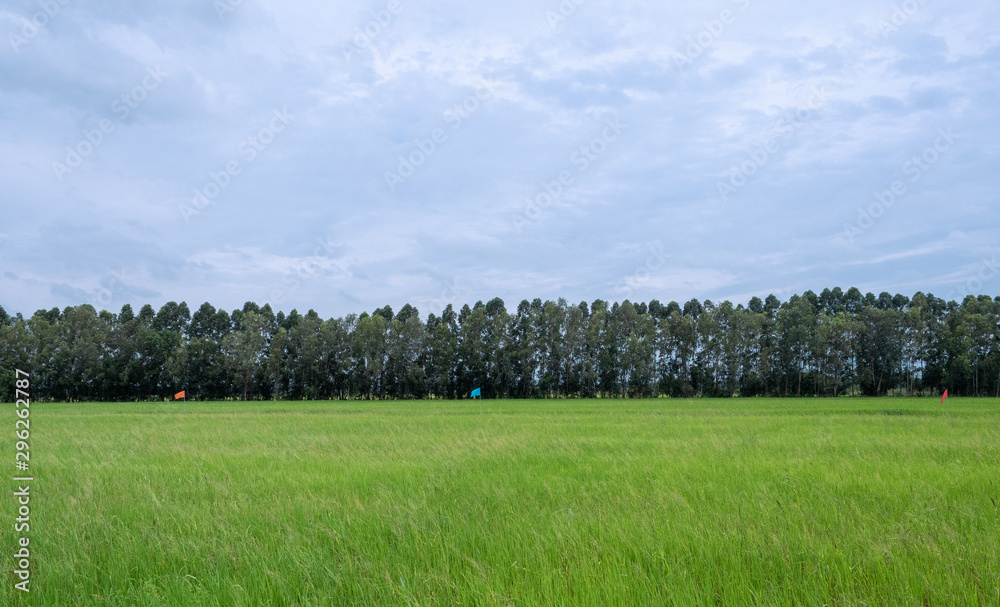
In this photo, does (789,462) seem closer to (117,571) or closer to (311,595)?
(311,595)

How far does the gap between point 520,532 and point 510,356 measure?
8410cm

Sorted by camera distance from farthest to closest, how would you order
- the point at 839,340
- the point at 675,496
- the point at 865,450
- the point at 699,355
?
the point at 699,355, the point at 839,340, the point at 865,450, the point at 675,496

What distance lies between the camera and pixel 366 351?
8856 centimetres

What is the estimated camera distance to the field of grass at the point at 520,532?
4.11 metres

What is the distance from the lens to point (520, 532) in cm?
543

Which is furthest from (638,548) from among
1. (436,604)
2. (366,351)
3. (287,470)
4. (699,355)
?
(699,355)

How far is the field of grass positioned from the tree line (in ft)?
259

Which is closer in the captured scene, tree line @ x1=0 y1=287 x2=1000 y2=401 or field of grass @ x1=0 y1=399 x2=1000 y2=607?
field of grass @ x1=0 y1=399 x2=1000 y2=607

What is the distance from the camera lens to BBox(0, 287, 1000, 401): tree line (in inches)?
3349

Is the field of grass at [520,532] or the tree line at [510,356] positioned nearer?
the field of grass at [520,532]

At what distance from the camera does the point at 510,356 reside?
89250mm

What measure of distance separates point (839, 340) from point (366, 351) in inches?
3117

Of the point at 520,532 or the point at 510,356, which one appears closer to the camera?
the point at 520,532

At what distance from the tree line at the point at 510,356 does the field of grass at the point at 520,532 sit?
7898cm
